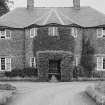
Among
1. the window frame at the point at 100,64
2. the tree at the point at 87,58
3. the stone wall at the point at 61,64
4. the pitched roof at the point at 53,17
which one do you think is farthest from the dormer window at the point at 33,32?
the window frame at the point at 100,64

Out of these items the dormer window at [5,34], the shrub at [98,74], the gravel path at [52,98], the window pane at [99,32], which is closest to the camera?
the gravel path at [52,98]

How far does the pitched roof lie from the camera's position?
3766 cm

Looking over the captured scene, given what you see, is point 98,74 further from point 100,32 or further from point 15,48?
point 15,48

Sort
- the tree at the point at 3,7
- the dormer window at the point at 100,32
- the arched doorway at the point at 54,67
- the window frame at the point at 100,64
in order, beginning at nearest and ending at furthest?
the arched doorway at the point at 54,67
the window frame at the point at 100,64
the dormer window at the point at 100,32
the tree at the point at 3,7

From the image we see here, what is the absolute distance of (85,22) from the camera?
39.6 meters

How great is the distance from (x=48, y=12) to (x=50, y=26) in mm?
4548

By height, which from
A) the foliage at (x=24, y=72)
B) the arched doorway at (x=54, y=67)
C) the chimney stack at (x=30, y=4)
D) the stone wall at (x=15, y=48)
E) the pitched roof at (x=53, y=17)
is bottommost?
the foliage at (x=24, y=72)

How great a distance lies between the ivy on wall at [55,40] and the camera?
36.0 metres

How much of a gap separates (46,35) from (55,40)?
3.62ft

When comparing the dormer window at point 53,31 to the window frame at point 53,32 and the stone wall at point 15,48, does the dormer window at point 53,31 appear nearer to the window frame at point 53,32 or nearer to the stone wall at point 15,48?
the window frame at point 53,32

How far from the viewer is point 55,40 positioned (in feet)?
118

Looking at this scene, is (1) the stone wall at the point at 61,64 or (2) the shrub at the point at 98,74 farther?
(2) the shrub at the point at 98,74

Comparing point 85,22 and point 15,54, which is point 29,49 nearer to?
point 15,54

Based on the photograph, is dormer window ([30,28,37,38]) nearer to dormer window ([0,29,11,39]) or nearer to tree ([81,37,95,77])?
dormer window ([0,29,11,39])
